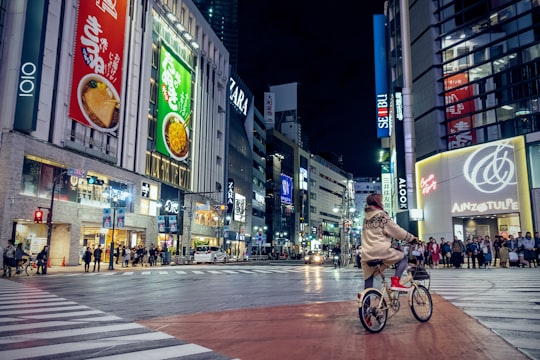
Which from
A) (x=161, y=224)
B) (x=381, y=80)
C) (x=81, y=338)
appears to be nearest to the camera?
(x=81, y=338)

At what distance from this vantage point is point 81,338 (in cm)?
561

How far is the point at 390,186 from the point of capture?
5744 cm

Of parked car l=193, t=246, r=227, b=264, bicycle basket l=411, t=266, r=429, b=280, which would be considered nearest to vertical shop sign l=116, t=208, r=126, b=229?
parked car l=193, t=246, r=227, b=264

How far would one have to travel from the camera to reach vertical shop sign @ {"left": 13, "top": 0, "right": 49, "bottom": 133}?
26.7 m

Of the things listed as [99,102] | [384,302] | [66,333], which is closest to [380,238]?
[384,302]

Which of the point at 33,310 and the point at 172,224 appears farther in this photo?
the point at 172,224

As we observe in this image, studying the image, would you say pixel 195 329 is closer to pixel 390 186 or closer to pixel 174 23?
pixel 174 23

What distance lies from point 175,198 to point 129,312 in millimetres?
41051

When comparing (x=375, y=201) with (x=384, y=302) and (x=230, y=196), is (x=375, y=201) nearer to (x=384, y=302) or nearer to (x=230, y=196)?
(x=384, y=302)

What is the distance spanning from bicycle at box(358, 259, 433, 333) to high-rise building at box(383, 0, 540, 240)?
27116mm

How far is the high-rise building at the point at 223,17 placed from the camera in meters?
156

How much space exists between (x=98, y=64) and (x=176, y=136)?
15.4 m

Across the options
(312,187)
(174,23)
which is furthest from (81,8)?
(312,187)

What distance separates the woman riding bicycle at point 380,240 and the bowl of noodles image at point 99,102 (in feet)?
99.5
